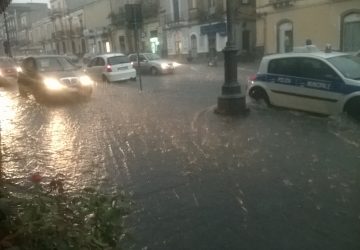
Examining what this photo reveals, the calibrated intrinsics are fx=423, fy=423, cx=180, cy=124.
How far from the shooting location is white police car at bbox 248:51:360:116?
9289 millimetres

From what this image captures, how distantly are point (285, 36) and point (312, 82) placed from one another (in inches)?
857

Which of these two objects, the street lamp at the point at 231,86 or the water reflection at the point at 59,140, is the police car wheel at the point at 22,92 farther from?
the street lamp at the point at 231,86

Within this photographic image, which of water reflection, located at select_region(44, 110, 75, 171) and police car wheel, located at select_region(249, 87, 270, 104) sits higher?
police car wheel, located at select_region(249, 87, 270, 104)

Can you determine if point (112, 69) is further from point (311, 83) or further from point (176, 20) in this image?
point (176, 20)

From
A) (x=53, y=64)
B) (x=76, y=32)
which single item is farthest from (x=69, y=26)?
(x=53, y=64)

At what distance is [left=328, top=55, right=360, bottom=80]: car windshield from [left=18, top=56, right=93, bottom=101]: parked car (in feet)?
30.5

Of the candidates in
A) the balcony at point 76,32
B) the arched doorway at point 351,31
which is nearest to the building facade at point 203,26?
the arched doorway at point 351,31

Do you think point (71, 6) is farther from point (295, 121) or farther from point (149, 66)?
point (295, 121)

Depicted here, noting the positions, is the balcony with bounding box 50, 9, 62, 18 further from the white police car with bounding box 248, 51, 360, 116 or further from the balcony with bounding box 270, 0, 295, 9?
the white police car with bounding box 248, 51, 360, 116

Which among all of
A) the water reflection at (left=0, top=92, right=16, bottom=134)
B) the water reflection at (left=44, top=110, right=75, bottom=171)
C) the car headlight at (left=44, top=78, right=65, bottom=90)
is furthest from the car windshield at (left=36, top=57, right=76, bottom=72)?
the water reflection at (left=44, top=110, right=75, bottom=171)

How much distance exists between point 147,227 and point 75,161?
3.27 m

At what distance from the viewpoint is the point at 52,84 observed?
49.7 feet

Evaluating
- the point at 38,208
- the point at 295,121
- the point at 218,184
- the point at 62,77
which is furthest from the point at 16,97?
the point at 38,208

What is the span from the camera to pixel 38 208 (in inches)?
97.9
